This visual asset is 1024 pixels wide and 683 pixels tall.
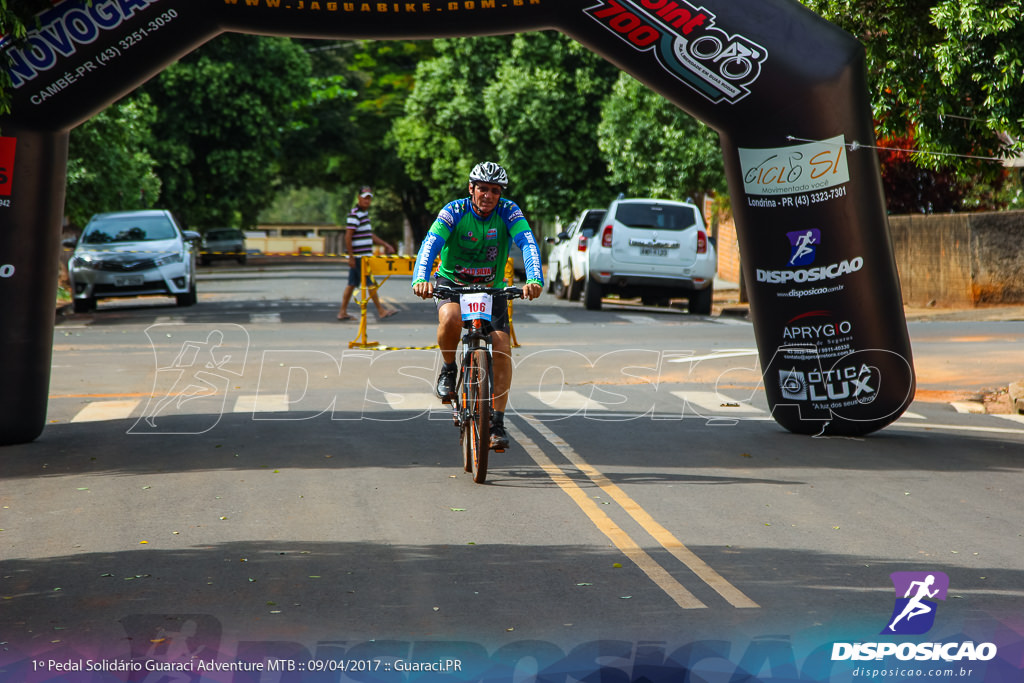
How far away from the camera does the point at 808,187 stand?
10.3 metres

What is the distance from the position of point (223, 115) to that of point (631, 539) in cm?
4509

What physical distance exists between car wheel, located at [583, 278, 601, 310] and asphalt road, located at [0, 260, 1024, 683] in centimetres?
1154

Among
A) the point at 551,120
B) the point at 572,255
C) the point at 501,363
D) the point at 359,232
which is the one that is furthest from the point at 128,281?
the point at 501,363

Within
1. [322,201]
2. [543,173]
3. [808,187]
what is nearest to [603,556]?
[808,187]

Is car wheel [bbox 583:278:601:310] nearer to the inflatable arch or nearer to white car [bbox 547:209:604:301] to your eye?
white car [bbox 547:209:604:301]

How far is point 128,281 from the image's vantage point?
85.5ft

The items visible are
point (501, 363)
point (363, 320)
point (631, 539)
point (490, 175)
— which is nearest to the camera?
point (631, 539)

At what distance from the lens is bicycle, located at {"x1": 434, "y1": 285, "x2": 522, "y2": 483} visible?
28.5ft

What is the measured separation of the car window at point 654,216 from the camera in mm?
25672

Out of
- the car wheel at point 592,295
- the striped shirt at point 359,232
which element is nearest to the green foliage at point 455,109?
the car wheel at point 592,295

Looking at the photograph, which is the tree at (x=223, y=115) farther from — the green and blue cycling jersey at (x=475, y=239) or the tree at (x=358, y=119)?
the green and blue cycling jersey at (x=475, y=239)

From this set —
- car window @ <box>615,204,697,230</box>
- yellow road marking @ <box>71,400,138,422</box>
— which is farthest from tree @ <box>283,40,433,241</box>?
yellow road marking @ <box>71,400,138,422</box>

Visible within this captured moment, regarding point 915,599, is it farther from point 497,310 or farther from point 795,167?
point 795,167

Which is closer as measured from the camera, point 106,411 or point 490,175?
point 490,175
